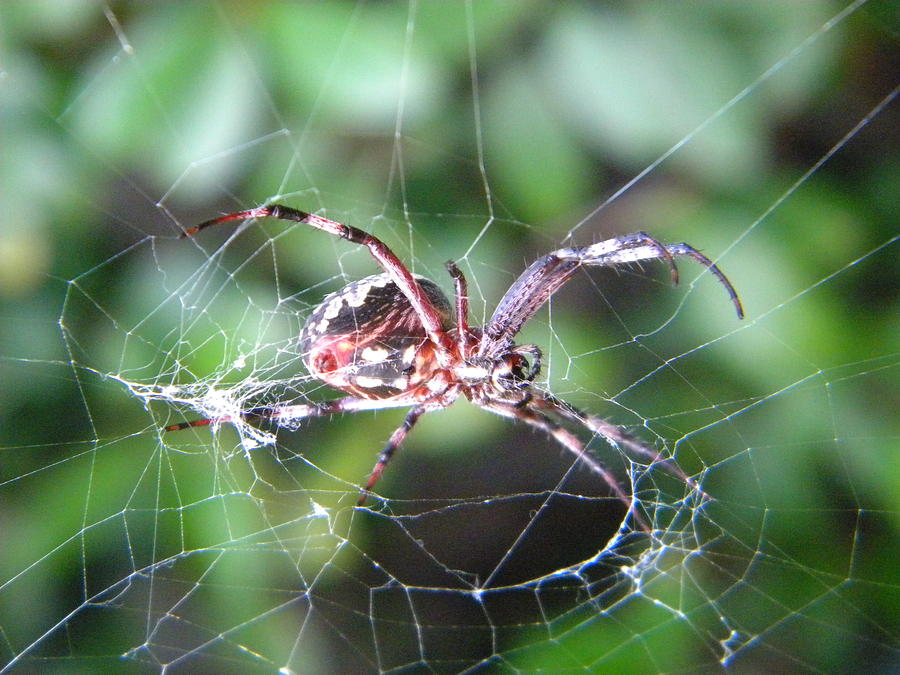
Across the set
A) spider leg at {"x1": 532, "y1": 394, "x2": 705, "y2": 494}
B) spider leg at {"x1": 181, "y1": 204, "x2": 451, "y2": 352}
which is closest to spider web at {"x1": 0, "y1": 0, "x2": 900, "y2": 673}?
spider leg at {"x1": 532, "y1": 394, "x2": 705, "y2": 494}

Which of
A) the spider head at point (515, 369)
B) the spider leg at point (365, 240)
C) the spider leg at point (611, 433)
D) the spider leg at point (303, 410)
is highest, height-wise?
the spider leg at point (365, 240)

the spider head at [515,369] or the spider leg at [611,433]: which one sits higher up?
the spider head at [515,369]

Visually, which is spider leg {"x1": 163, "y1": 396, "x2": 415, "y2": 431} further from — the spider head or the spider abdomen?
the spider head

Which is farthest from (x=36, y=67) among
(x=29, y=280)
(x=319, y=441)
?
(x=319, y=441)

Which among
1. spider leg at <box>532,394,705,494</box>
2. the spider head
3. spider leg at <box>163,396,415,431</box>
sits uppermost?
the spider head

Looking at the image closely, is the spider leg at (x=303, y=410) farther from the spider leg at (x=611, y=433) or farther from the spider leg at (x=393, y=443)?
the spider leg at (x=611, y=433)

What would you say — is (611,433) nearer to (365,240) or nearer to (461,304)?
(461,304)

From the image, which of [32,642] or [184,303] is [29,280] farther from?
[32,642]

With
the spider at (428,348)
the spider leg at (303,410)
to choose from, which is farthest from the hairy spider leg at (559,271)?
the spider leg at (303,410)
